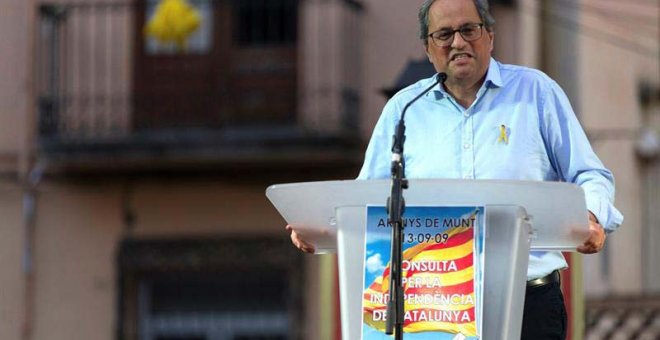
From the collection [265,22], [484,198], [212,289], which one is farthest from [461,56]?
[265,22]

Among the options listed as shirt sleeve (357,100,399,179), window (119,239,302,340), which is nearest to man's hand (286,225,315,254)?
shirt sleeve (357,100,399,179)

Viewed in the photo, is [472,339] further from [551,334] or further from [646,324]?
[646,324]

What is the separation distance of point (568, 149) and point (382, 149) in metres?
0.42

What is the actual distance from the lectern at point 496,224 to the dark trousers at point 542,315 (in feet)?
0.98

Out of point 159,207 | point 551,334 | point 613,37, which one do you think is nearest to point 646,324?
point 613,37

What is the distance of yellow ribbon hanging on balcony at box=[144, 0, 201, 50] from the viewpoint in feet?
43.9

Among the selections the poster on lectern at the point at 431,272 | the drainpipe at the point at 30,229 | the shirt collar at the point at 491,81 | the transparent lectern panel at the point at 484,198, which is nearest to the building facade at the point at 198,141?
the drainpipe at the point at 30,229

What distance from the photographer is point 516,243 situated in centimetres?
328

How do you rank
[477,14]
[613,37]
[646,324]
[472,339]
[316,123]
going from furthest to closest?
[613,37] < [316,123] < [646,324] < [477,14] < [472,339]

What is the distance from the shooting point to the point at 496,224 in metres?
3.29

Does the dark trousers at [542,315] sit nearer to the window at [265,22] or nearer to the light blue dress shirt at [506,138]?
the light blue dress shirt at [506,138]

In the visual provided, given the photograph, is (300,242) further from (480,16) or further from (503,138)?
(480,16)

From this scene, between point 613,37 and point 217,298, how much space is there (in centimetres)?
395

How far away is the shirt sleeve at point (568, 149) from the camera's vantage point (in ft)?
11.8
